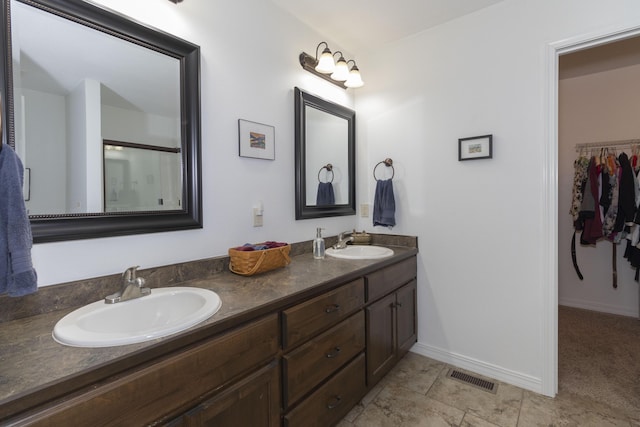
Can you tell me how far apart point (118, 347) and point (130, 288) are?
1.37ft

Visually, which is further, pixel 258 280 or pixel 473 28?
pixel 473 28

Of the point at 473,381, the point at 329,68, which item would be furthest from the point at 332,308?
the point at 329,68

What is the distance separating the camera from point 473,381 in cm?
203

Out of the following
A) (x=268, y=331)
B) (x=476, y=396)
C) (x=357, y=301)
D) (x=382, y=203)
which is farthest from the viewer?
(x=382, y=203)

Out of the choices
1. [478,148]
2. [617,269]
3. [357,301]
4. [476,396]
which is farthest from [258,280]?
[617,269]

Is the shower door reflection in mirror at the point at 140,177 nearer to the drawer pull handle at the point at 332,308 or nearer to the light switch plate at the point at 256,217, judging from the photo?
the light switch plate at the point at 256,217

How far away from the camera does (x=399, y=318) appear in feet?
6.89

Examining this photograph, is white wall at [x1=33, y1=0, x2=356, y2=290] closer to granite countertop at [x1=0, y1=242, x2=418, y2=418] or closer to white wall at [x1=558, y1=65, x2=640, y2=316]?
granite countertop at [x1=0, y1=242, x2=418, y2=418]

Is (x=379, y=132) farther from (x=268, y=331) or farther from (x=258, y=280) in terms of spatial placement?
(x=268, y=331)

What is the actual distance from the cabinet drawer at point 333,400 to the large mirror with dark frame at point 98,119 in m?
0.98

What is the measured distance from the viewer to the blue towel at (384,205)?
2391 millimetres

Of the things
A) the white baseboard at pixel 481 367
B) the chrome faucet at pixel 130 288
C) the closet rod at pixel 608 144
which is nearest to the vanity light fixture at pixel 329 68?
the chrome faucet at pixel 130 288

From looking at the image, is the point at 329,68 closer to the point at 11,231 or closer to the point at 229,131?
the point at 229,131

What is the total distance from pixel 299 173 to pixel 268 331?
1.17 metres
